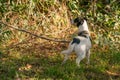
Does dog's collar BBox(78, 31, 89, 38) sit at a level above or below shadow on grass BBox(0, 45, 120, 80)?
above

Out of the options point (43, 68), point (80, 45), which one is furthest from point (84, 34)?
point (43, 68)

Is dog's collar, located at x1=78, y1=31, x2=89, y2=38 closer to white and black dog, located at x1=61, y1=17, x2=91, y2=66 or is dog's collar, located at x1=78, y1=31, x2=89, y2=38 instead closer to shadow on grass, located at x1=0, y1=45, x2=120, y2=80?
white and black dog, located at x1=61, y1=17, x2=91, y2=66

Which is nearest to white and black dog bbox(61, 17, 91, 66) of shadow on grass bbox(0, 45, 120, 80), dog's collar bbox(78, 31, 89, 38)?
dog's collar bbox(78, 31, 89, 38)

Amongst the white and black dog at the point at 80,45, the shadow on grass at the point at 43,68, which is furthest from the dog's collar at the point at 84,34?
the shadow on grass at the point at 43,68

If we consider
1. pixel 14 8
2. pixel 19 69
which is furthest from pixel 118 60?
pixel 14 8

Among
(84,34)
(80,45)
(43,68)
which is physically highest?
(84,34)

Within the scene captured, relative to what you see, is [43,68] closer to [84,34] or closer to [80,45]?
[80,45]

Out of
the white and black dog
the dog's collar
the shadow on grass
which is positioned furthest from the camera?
the dog's collar

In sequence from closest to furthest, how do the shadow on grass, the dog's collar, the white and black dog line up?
the shadow on grass, the white and black dog, the dog's collar

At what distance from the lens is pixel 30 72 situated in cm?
598

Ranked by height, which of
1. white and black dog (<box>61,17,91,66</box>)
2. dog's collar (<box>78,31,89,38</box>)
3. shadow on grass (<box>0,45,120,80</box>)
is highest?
dog's collar (<box>78,31,89,38</box>)

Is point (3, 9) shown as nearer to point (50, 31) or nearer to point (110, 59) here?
point (50, 31)

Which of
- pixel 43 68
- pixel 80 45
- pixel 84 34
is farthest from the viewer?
pixel 84 34

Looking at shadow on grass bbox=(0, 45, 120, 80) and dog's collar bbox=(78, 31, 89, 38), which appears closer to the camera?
shadow on grass bbox=(0, 45, 120, 80)
